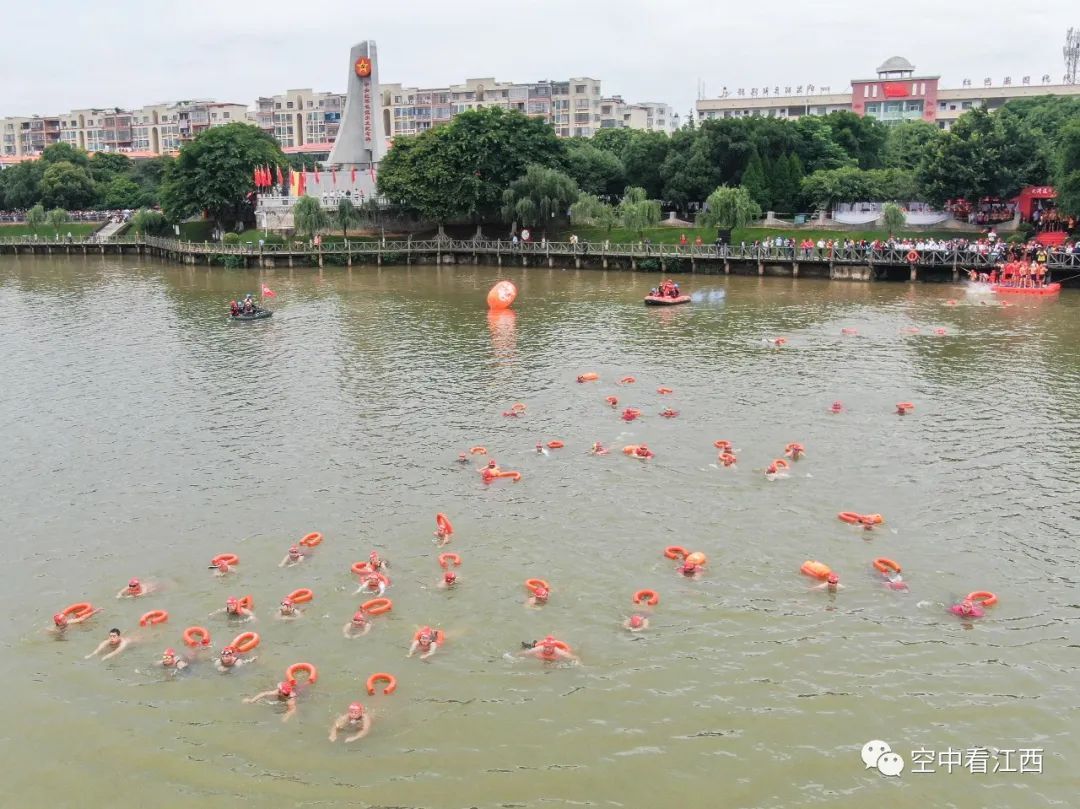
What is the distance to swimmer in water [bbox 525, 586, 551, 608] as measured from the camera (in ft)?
70.7

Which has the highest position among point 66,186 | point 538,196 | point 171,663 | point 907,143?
point 907,143

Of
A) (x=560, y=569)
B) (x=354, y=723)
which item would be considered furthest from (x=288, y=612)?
(x=560, y=569)

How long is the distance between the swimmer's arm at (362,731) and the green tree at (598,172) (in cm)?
9056

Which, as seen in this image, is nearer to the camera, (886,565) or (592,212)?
(886,565)

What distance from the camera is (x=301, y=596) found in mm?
21812

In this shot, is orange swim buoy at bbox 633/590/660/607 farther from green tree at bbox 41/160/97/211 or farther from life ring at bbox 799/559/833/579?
green tree at bbox 41/160/97/211

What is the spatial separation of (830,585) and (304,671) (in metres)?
11.6

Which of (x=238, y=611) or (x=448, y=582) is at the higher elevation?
(x=448, y=582)

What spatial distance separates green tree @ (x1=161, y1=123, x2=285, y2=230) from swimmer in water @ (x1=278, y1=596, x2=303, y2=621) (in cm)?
8973

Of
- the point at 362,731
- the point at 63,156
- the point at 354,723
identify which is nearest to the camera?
the point at 362,731

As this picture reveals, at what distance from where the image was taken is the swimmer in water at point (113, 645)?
19.9 m

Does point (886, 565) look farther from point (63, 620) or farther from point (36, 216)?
point (36, 216)

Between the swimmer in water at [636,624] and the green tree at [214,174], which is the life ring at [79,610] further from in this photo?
the green tree at [214,174]

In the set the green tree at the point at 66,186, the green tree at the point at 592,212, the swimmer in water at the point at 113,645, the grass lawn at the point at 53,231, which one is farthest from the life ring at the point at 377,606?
the green tree at the point at 66,186
